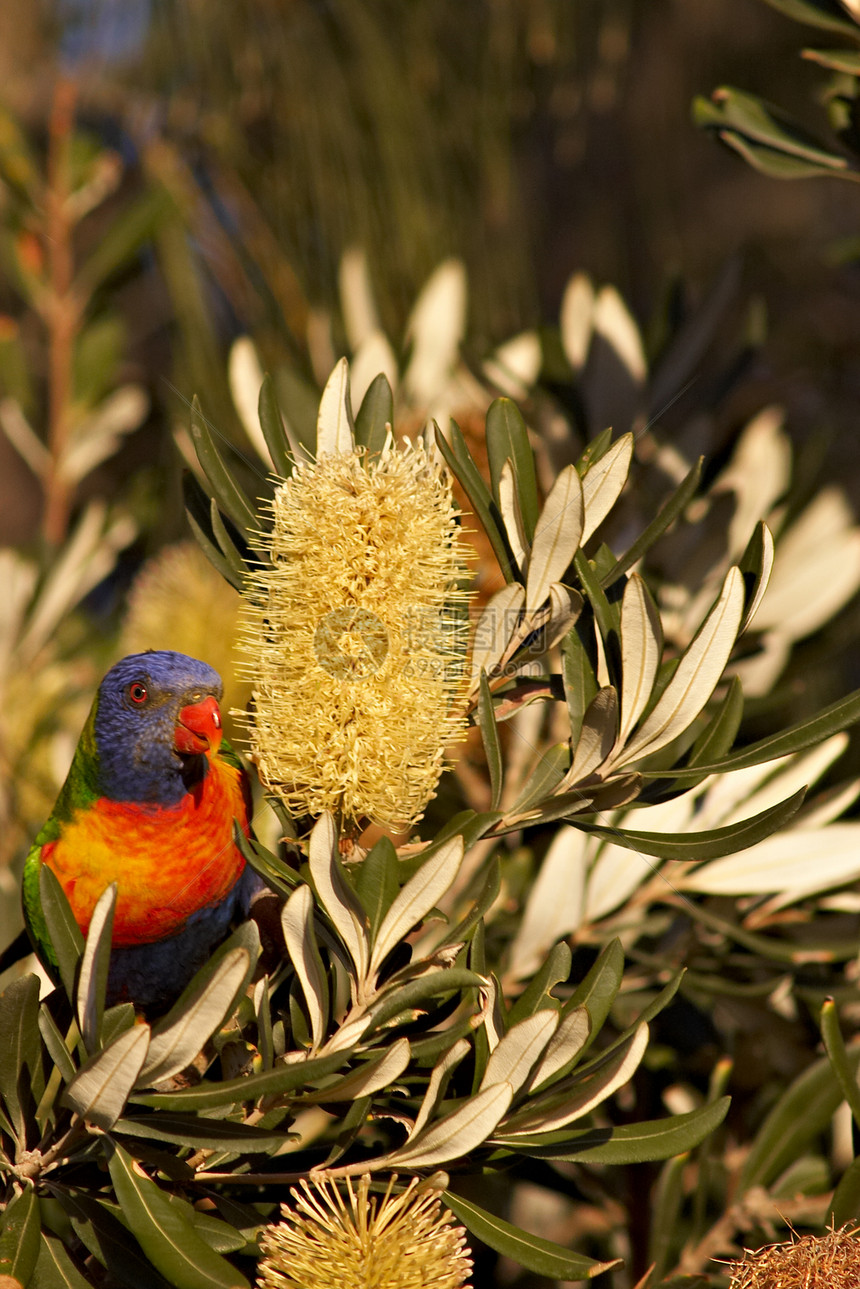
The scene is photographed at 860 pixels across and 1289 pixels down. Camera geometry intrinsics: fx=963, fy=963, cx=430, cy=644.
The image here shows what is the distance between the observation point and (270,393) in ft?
1.94

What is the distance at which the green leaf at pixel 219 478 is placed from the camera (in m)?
0.57

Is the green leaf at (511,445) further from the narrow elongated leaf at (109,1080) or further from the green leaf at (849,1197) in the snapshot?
the green leaf at (849,1197)

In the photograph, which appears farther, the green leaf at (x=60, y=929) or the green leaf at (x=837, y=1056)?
the green leaf at (x=837, y=1056)

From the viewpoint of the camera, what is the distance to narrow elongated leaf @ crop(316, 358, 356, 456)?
59cm

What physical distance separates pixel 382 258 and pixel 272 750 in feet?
3.96

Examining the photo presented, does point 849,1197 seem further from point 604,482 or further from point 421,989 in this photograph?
point 604,482

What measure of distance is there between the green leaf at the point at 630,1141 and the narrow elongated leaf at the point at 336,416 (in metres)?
0.41

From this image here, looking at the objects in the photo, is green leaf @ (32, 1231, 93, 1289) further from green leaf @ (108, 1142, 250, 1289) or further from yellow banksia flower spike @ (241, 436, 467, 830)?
yellow banksia flower spike @ (241, 436, 467, 830)

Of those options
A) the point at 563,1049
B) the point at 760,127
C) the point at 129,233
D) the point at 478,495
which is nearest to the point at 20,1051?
the point at 563,1049

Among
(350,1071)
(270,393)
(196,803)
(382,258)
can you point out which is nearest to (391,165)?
(382,258)

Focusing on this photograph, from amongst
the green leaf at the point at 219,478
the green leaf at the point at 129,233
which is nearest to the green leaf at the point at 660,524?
the green leaf at the point at 219,478

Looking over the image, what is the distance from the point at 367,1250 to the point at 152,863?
0.91 feet

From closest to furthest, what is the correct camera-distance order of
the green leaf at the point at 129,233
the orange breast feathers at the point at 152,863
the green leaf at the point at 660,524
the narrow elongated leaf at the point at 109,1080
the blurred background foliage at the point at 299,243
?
the narrow elongated leaf at the point at 109,1080, the green leaf at the point at 660,524, the orange breast feathers at the point at 152,863, the blurred background foliage at the point at 299,243, the green leaf at the point at 129,233

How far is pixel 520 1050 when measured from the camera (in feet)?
1.66
